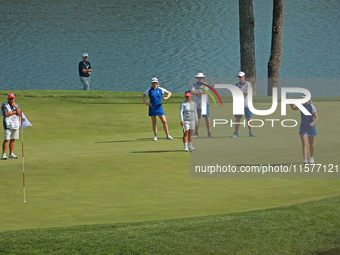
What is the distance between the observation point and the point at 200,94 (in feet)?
75.7

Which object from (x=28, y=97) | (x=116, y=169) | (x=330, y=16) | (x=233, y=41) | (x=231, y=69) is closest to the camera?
(x=116, y=169)

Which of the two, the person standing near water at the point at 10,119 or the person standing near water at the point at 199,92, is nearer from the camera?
the person standing near water at the point at 10,119

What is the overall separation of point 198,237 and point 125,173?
6.49 meters

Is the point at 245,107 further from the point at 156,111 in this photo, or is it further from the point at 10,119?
the point at 10,119

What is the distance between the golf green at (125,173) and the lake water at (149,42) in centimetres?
1683

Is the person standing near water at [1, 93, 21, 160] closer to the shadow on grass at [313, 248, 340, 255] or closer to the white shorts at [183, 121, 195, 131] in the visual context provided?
the white shorts at [183, 121, 195, 131]

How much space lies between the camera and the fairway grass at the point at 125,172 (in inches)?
506

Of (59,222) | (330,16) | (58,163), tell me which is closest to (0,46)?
(330,16)

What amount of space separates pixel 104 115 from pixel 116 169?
997cm

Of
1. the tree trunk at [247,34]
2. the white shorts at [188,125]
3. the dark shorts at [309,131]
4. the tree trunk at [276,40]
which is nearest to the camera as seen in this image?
the dark shorts at [309,131]

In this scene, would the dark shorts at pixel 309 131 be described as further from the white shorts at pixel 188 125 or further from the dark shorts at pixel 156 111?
the dark shorts at pixel 156 111

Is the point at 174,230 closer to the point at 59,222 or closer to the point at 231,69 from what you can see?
the point at 59,222

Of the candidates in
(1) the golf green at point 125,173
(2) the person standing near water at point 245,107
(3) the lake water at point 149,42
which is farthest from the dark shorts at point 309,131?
(3) the lake water at point 149,42

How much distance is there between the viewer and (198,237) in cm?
1052
